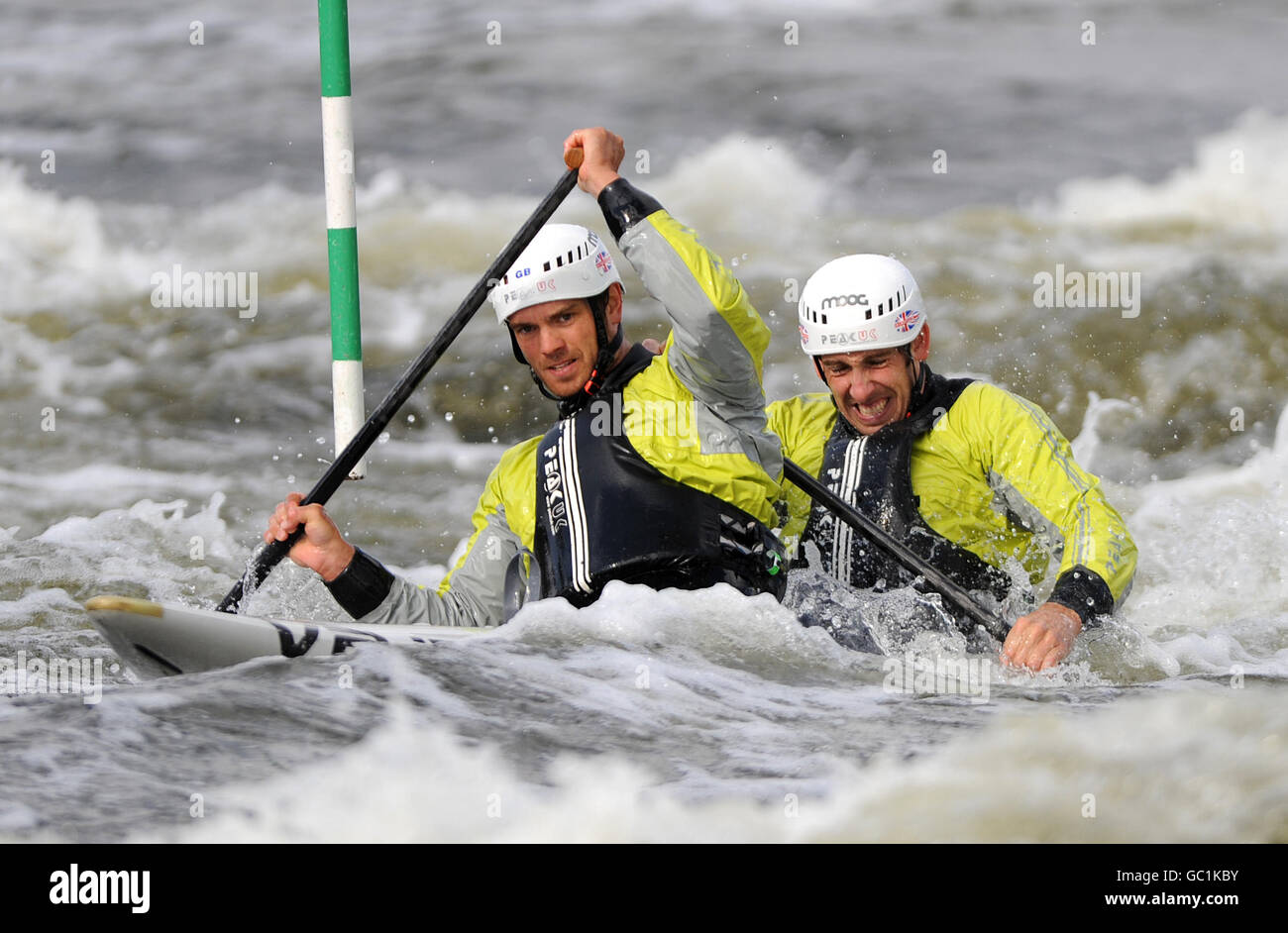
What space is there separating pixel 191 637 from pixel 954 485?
7.51ft

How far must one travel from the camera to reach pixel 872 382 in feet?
15.2

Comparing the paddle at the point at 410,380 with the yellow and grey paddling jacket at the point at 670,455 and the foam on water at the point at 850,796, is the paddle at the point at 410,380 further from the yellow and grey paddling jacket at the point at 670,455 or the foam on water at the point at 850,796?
the foam on water at the point at 850,796

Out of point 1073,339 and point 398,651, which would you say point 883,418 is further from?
point 1073,339

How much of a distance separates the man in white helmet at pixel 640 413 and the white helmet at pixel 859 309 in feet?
1.98

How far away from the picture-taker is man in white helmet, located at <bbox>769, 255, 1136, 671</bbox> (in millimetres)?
→ 4520

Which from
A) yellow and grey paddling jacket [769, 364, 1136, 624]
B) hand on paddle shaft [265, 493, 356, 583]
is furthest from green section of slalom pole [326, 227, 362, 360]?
yellow and grey paddling jacket [769, 364, 1136, 624]

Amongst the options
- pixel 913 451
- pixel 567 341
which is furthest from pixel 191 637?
pixel 913 451

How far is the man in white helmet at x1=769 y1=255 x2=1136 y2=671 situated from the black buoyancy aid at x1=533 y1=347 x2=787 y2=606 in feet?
2.29

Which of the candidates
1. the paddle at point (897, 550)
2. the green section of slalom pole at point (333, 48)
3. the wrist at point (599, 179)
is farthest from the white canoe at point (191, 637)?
the green section of slalom pole at point (333, 48)

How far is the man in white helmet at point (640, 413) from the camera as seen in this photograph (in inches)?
145

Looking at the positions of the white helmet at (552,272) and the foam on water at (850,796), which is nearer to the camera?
the foam on water at (850,796)

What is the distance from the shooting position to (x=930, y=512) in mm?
4637
